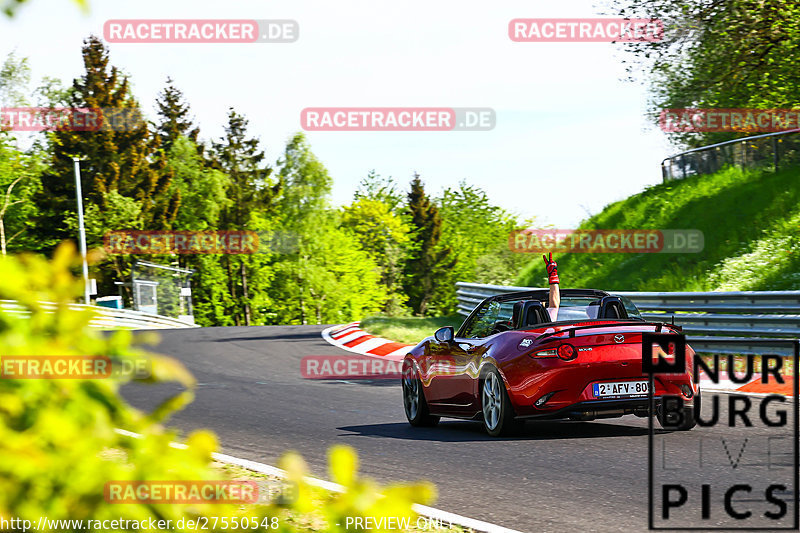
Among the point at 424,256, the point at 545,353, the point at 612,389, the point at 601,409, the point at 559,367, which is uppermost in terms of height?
the point at 545,353

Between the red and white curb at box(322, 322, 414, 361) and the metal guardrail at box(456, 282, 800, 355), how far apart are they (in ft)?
16.5

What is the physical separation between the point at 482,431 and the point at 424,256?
87007 millimetres

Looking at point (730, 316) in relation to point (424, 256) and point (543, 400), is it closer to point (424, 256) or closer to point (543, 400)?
point (543, 400)

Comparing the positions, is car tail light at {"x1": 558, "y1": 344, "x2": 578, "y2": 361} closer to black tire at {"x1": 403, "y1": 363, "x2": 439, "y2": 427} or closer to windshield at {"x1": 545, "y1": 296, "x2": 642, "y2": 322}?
windshield at {"x1": 545, "y1": 296, "x2": 642, "y2": 322}

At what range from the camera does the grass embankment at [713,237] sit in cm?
2167

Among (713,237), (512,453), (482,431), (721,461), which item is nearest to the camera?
(721,461)

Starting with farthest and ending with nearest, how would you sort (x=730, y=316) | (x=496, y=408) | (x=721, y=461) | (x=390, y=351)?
(x=390, y=351) < (x=730, y=316) < (x=496, y=408) < (x=721, y=461)

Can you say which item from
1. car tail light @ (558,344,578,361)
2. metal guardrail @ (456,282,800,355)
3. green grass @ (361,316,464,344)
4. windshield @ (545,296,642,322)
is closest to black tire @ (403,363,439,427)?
windshield @ (545,296,642,322)

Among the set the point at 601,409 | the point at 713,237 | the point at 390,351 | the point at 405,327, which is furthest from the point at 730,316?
the point at 405,327

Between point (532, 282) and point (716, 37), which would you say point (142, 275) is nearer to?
point (532, 282)

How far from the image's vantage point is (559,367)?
868 cm

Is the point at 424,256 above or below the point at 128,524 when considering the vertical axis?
below

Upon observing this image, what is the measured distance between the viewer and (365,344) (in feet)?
70.4

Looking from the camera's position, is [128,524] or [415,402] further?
[415,402]
